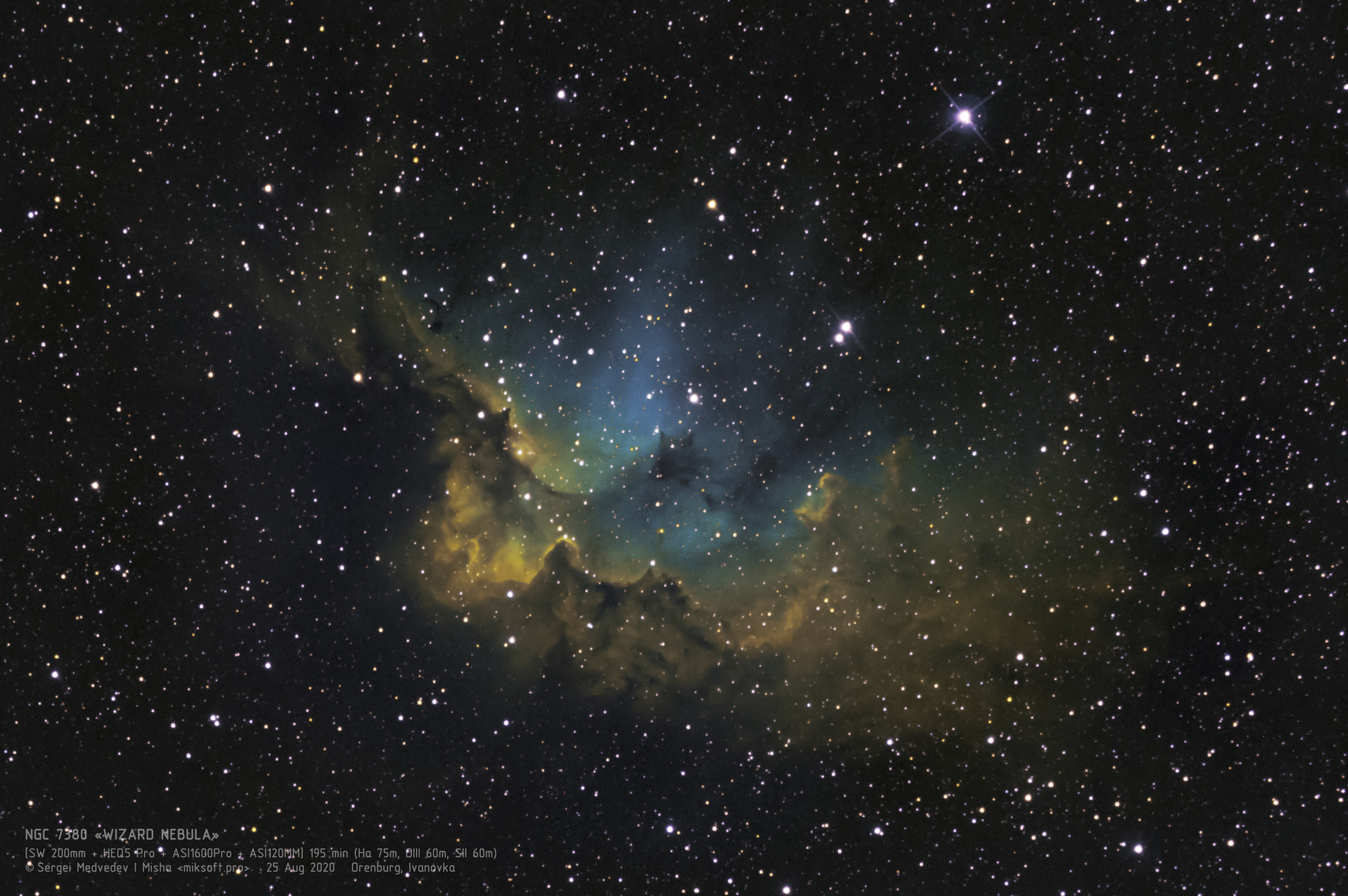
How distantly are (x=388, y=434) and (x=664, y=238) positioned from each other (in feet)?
1.15

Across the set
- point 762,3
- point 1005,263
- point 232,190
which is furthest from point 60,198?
point 1005,263

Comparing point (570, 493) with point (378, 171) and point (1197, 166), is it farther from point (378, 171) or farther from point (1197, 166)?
point (1197, 166)

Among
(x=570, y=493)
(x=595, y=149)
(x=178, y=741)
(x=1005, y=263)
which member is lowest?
(x=178, y=741)

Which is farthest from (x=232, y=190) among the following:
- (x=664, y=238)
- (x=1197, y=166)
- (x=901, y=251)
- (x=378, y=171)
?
(x=1197, y=166)

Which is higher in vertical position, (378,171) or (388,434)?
(378,171)

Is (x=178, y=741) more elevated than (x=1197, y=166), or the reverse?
(x=1197, y=166)

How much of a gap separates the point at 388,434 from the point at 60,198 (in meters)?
0.42

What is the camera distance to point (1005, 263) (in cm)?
57

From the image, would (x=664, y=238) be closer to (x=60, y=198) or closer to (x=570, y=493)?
(x=570, y=493)

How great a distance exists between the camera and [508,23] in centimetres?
56

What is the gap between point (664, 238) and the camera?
0.57m

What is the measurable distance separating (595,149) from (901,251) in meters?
0.32

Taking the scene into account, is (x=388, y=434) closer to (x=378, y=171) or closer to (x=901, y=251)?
(x=378, y=171)

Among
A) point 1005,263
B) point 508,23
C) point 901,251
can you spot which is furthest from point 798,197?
point 508,23
